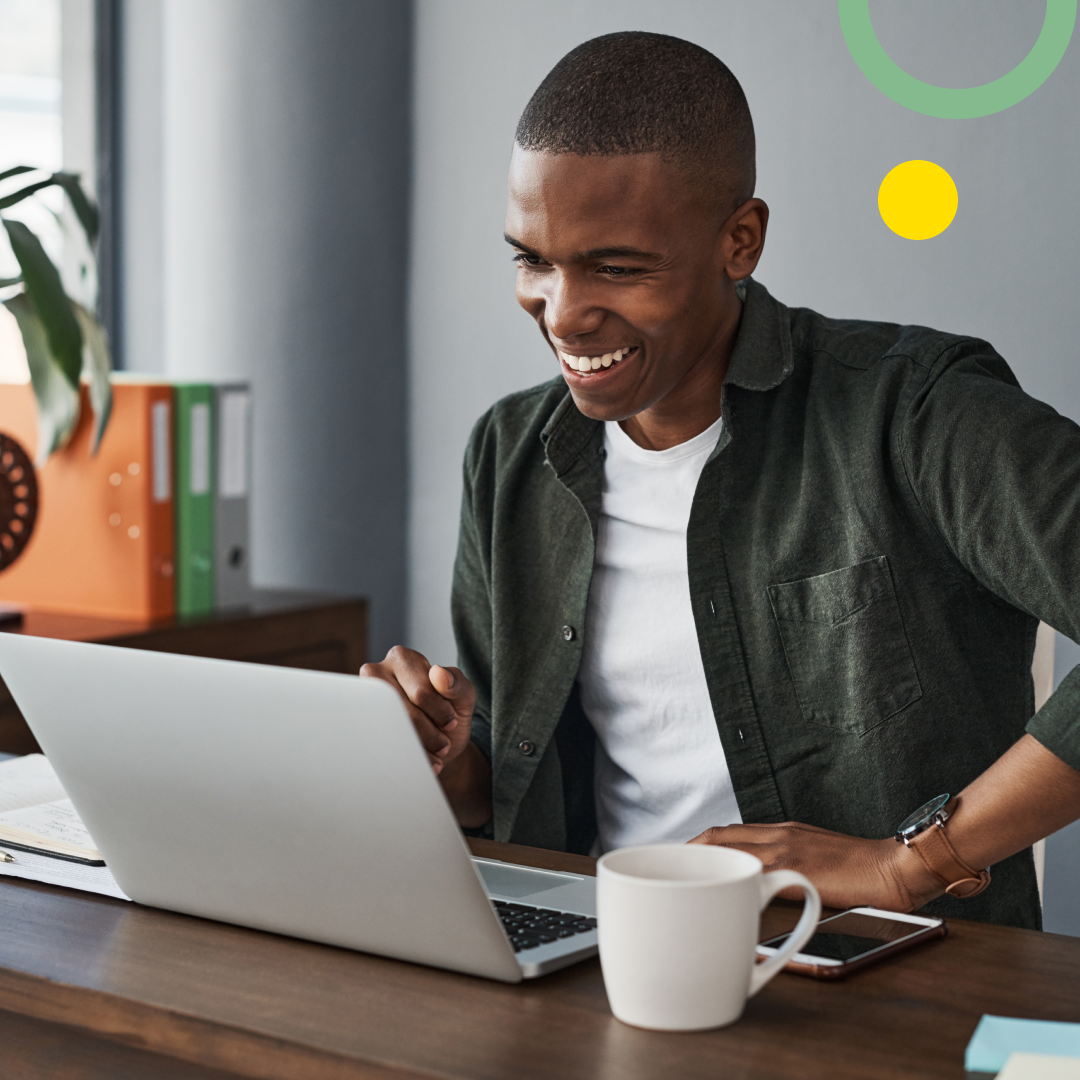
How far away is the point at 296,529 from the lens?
2596mm

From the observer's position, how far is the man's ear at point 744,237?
129cm

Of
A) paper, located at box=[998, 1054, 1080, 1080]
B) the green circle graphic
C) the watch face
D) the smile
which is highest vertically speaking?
the green circle graphic

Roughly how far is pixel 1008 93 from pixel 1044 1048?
5.04 feet

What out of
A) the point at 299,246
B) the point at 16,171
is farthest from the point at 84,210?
the point at 299,246

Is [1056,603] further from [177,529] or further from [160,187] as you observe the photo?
[160,187]

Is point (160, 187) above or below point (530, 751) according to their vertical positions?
above

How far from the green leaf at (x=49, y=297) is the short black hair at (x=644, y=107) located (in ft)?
3.20

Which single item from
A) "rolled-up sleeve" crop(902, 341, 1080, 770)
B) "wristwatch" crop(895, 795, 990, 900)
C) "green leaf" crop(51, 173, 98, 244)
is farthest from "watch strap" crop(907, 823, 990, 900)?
"green leaf" crop(51, 173, 98, 244)

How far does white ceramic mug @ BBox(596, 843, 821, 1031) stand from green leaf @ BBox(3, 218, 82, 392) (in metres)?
1.51

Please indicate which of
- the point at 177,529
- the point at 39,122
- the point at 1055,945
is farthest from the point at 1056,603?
the point at 39,122

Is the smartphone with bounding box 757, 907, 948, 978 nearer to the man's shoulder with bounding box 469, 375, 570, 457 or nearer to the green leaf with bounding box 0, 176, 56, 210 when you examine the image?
the man's shoulder with bounding box 469, 375, 570, 457

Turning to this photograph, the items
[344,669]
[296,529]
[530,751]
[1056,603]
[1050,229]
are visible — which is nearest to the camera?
[1056,603]

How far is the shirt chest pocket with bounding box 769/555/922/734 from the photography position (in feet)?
4.21

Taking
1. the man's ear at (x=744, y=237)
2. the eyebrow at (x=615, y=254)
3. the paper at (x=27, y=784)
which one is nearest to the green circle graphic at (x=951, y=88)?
the man's ear at (x=744, y=237)
